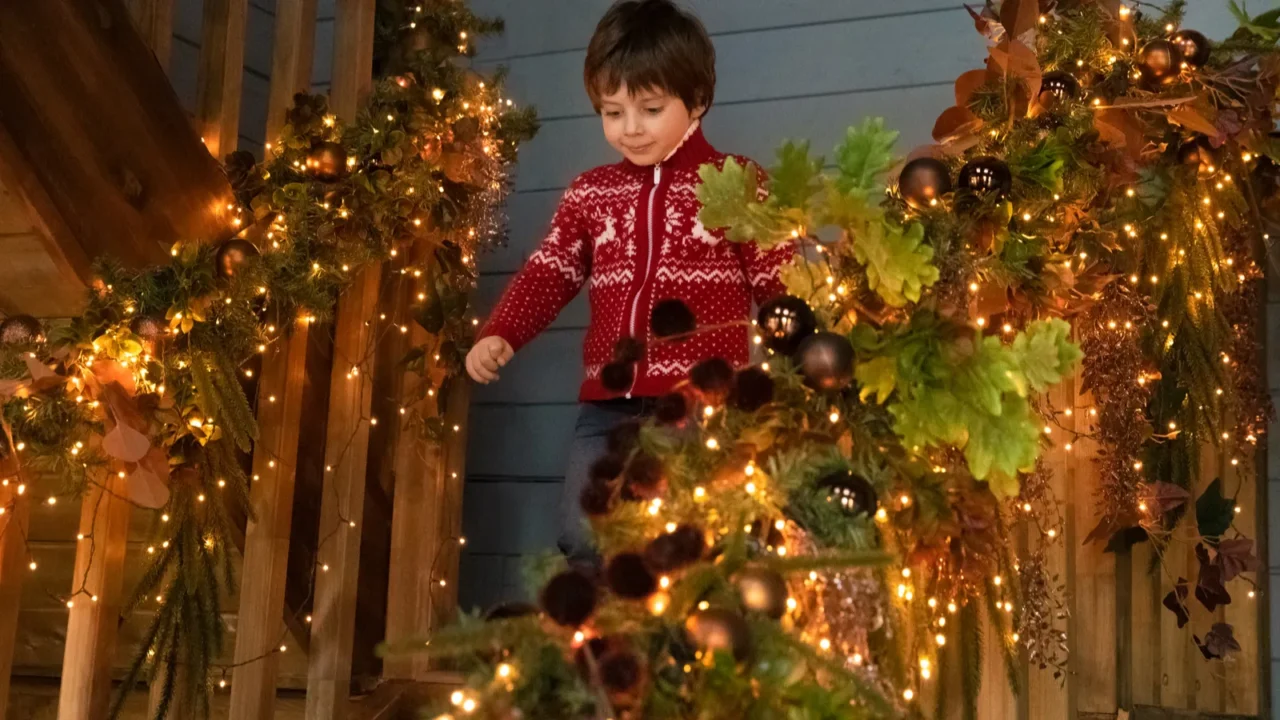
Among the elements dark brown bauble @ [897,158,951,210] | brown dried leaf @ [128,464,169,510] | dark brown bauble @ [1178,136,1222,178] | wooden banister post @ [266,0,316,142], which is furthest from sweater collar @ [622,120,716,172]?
brown dried leaf @ [128,464,169,510]

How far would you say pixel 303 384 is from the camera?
1.81m

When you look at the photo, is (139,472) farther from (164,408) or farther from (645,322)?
(645,322)

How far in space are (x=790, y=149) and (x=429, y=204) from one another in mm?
715

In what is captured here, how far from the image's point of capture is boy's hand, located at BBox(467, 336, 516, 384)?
1661 mm

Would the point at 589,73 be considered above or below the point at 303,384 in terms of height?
above

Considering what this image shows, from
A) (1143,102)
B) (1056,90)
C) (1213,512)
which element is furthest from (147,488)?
(1213,512)

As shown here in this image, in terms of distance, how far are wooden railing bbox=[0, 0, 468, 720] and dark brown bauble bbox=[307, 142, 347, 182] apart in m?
0.11

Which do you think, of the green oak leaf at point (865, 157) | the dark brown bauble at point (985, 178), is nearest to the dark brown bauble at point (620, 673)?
the green oak leaf at point (865, 157)

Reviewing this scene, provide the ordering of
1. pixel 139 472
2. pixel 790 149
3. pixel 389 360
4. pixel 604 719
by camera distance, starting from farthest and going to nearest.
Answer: pixel 389 360, pixel 139 472, pixel 790 149, pixel 604 719

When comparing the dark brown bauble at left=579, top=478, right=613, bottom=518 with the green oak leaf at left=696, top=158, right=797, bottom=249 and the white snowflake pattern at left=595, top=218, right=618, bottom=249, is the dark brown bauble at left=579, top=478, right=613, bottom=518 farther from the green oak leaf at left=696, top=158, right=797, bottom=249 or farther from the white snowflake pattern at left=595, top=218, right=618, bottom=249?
the white snowflake pattern at left=595, top=218, right=618, bottom=249

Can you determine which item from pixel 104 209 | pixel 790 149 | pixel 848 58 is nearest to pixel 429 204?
pixel 104 209

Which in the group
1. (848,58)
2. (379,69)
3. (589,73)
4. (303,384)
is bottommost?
(303,384)

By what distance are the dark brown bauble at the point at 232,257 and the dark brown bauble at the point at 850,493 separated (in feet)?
2.85

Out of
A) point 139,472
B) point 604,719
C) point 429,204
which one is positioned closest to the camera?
point 604,719
